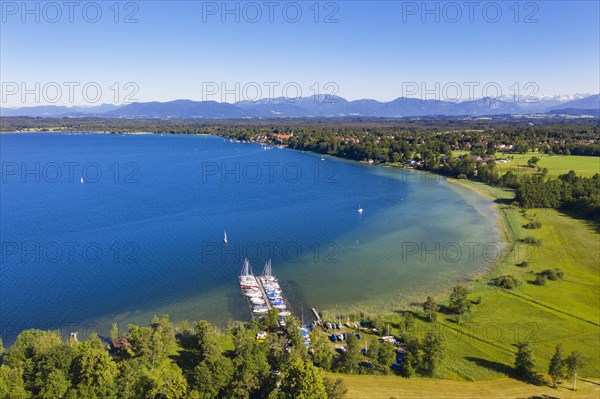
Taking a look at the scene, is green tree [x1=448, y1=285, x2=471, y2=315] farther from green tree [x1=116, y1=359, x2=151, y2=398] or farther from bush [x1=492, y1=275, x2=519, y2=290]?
green tree [x1=116, y1=359, x2=151, y2=398]

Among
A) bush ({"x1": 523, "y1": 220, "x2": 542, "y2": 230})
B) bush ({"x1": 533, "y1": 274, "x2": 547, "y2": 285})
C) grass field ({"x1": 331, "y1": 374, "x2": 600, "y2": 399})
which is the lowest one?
grass field ({"x1": 331, "y1": 374, "x2": 600, "y2": 399})

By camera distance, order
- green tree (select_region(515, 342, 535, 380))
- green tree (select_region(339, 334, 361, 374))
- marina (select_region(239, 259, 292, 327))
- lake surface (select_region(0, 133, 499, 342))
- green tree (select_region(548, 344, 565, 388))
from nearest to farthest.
Result: green tree (select_region(548, 344, 565, 388)) < green tree (select_region(515, 342, 535, 380)) < green tree (select_region(339, 334, 361, 374)) < marina (select_region(239, 259, 292, 327)) < lake surface (select_region(0, 133, 499, 342))

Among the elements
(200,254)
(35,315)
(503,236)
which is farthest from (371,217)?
(35,315)

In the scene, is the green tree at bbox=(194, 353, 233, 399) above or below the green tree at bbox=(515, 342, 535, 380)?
above

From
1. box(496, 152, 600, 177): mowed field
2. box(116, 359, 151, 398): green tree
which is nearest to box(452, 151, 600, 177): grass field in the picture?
box(496, 152, 600, 177): mowed field

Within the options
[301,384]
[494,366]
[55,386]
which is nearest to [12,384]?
[55,386]

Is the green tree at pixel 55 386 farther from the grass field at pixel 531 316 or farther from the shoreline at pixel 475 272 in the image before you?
the grass field at pixel 531 316
